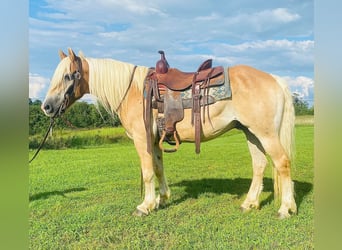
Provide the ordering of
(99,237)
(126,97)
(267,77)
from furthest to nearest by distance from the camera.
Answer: (126,97) < (267,77) < (99,237)

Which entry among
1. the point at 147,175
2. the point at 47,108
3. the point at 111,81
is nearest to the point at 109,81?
the point at 111,81

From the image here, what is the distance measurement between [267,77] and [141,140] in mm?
1692

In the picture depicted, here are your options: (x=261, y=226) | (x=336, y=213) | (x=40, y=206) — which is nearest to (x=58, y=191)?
(x=40, y=206)

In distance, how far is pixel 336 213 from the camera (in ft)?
5.10

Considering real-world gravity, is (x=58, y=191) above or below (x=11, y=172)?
below

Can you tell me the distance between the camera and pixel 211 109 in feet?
11.4

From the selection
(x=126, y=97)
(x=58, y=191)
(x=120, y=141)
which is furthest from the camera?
(x=120, y=141)

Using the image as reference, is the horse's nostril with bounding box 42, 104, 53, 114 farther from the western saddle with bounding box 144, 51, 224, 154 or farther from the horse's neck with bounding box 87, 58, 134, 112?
the western saddle with bounding box 144, 51, 224, 154

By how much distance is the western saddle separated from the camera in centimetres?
349

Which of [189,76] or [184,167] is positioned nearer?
[189,76]

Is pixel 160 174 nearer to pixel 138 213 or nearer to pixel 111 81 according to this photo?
pixel 138 213

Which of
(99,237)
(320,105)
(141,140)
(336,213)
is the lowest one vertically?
(99,237)

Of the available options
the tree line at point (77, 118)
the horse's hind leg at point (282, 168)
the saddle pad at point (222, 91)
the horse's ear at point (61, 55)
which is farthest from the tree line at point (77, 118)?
the horse's hind leg at point (282, 168)

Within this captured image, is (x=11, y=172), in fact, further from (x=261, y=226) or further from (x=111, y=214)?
(x=261, y=226)
